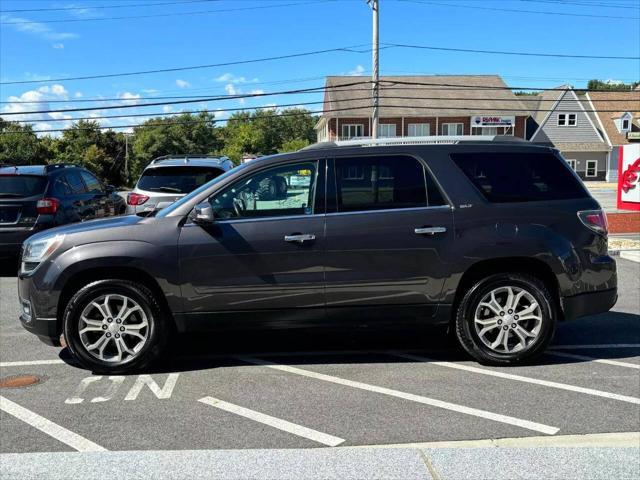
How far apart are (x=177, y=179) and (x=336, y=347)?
18.4 ft

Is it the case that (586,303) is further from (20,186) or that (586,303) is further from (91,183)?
(91,183)

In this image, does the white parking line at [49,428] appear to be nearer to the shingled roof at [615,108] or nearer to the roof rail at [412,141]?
the roof rail at [412,141]

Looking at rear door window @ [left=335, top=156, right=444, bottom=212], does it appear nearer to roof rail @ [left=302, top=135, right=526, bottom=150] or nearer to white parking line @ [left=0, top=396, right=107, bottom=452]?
roof rail @ [left=302, top=135, right=526, bottom=150]

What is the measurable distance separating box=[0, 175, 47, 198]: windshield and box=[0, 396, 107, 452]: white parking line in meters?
5.93

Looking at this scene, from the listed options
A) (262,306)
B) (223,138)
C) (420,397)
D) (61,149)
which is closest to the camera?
(420,397)

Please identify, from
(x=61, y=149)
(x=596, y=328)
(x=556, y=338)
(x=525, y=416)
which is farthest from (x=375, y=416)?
(x=61, y=149)

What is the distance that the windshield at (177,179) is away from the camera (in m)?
10.3

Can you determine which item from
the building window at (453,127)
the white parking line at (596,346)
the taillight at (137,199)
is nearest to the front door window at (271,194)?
the white parking line at (596,346)

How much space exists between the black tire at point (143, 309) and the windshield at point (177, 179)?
5.42m

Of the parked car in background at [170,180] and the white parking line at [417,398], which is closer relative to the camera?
the white parking line at [417,398]

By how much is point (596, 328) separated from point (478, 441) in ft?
11.3

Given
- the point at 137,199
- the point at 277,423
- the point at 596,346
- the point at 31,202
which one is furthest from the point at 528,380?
the point at 31,202

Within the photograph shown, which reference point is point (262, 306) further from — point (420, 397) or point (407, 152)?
point (407, 152)

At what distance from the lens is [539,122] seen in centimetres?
5538
